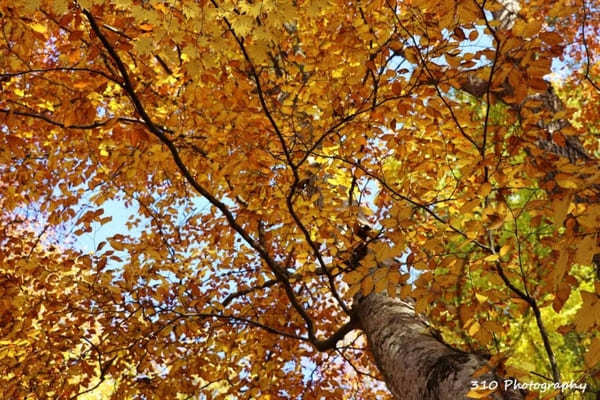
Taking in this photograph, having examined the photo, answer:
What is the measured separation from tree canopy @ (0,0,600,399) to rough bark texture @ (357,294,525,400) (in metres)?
0.13

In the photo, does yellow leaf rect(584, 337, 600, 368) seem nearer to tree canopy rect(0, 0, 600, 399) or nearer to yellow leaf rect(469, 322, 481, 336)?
tree canopy rect(0, 0, 600, 399)

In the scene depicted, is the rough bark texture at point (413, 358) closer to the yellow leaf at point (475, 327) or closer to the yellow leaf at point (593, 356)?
the yellow leaf at point (475, 327)

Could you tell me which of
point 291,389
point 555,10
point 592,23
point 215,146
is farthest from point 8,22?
point 592,23

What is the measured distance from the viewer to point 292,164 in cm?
262

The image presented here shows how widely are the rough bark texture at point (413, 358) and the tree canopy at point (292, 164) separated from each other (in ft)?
0.44

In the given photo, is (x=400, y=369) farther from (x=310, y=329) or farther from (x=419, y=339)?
(x=310, y=329)

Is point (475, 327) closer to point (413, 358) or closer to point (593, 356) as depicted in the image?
point (413, 358)

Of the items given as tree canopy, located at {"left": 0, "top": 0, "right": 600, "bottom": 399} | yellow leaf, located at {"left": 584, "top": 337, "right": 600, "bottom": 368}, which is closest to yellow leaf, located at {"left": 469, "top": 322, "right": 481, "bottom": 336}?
tree canopy, located at {"left": 0, "top": 0, "right": 600, "bottom": 399}

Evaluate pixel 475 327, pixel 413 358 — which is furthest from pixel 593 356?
pixel 413 358

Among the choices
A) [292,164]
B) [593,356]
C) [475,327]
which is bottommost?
[593,356]

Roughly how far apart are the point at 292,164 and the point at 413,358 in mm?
1397

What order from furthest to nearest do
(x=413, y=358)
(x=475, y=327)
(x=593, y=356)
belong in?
(x=413, y=358), (x=475, y=327), (x=593, y=356)

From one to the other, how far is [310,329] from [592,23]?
40.2 ft

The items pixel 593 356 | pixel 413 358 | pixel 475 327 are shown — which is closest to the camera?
pixel 593 356
